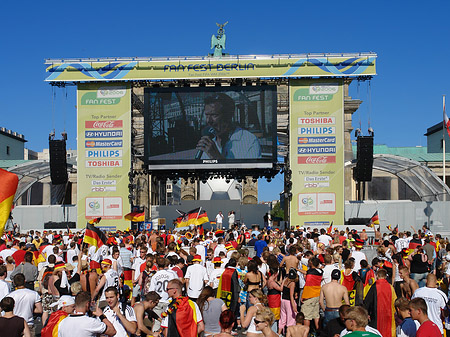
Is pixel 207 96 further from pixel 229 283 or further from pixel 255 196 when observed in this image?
pixel 255 196

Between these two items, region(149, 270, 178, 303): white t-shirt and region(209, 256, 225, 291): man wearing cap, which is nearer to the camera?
region(149, 270, 178, 303): white t-shirt

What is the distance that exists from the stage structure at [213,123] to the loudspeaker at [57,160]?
1082 millimetres

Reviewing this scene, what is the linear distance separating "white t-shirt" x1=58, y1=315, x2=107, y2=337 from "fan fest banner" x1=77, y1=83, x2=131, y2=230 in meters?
27.6

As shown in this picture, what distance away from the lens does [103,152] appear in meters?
33.4

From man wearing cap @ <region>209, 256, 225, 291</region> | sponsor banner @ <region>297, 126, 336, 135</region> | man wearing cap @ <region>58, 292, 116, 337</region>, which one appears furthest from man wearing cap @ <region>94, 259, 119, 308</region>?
sponsor banner @ <region>297, 126, 336, 135</region>

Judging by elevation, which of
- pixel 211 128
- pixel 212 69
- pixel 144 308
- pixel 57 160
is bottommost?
pixel 144 308

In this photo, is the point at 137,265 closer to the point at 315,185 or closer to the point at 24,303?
the point at 24,303

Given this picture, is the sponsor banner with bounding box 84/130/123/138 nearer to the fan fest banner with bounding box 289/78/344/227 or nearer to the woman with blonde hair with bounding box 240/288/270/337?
the fan fest banner with bounding box 289/78/344/227

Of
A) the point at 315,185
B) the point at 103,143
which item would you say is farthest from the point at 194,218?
the point at 103,143

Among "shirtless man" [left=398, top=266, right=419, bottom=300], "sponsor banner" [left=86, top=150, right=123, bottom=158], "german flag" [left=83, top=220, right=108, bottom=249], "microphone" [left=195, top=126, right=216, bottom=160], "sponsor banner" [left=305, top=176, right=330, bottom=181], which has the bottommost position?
"shirtless man" [left=398, top=266, right=419, bottom=300]

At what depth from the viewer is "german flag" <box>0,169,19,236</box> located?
8484mm

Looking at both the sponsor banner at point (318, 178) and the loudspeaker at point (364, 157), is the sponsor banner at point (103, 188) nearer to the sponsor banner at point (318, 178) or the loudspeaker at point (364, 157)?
the sponsor banner at point (318, 178)

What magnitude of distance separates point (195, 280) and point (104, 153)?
81.1 ft

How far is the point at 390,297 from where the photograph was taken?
26.5 feet
